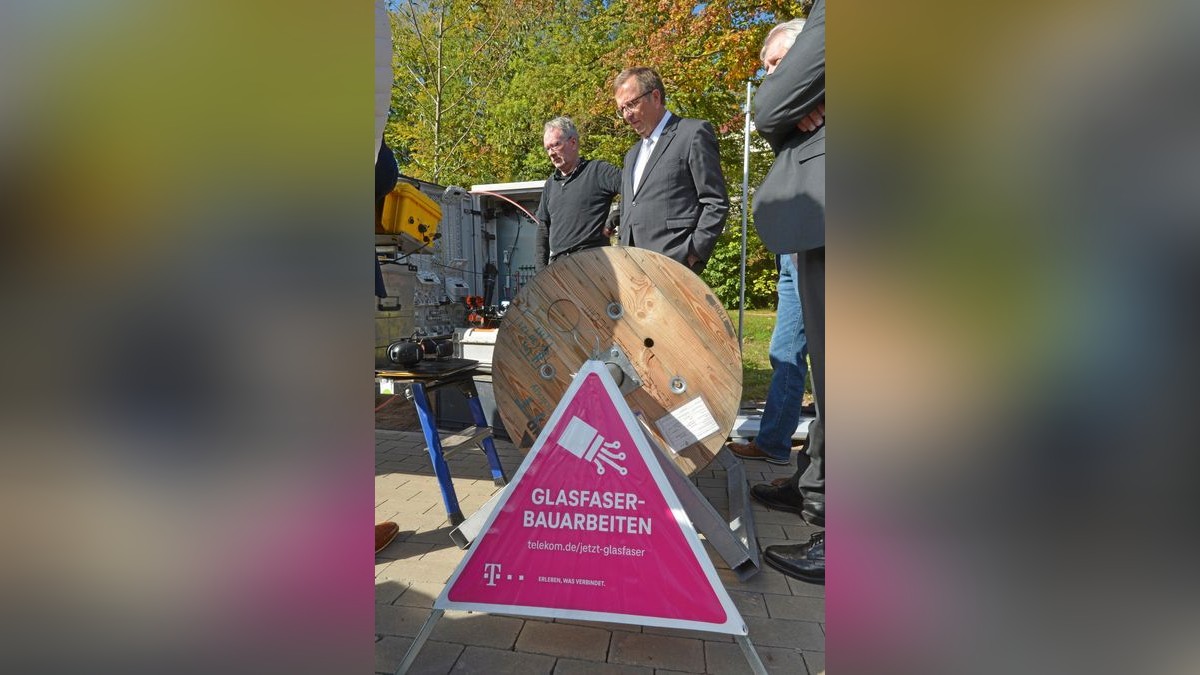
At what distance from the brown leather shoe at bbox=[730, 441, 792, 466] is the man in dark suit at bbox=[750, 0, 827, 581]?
1.05m

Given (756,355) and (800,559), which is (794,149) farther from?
(756,355)

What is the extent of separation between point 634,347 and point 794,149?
920mm

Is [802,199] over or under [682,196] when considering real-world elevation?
under

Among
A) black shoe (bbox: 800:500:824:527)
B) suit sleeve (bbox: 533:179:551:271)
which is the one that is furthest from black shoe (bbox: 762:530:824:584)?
suit sleeve (bbox: 533:179:551:271)

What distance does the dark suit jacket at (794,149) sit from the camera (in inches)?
72.0

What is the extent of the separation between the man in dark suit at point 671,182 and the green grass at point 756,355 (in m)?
0.46

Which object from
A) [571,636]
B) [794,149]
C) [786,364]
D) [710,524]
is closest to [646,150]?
[794,149]

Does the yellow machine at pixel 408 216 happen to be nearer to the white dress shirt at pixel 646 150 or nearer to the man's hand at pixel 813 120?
the white dress shirt at pixel 646 150

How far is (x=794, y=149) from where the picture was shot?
2111 mm

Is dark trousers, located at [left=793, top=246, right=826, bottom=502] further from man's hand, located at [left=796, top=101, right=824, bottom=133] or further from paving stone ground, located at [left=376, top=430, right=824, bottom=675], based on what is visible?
man's hand, located at [left=796, top=101, right=824, bottom=133]

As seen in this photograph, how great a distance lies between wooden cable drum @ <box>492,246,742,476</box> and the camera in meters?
2.05
